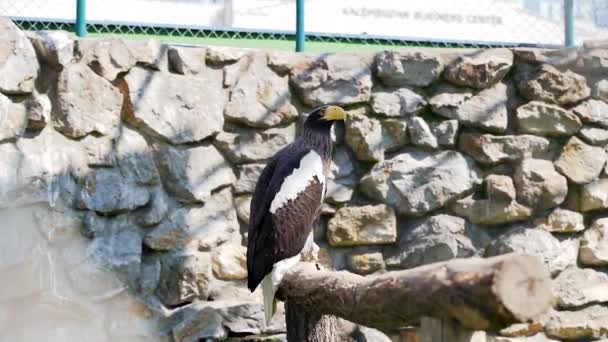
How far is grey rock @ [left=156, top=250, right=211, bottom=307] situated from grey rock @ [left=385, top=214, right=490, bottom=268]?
0.97 m

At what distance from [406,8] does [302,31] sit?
25.7 inches

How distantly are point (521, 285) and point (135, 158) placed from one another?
9.19 ft

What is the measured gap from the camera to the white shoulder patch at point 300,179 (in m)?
4.06

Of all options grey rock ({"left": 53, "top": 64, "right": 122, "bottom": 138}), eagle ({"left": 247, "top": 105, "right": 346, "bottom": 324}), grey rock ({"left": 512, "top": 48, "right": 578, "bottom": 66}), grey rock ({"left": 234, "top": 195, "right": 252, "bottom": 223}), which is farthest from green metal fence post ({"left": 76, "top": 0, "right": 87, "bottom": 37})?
grey rock ({"left": 512, "top": 48, "right": 578, "bottom": 66})

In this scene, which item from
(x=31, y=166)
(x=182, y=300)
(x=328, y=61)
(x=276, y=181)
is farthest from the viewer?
(x=328, y=61)

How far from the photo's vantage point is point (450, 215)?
5293 mm

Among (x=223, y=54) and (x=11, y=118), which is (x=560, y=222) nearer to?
(x=223, y=54)

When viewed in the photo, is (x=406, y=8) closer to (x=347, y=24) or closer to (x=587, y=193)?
(x=347, y=24)

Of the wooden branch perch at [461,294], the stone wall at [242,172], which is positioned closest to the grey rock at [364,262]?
the stone wall at [242,172]

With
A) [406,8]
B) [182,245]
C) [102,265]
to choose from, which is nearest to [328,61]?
[406,8]

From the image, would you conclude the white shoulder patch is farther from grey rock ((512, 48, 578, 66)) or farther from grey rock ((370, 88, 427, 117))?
grey rock ((512, 48, 578, 66))

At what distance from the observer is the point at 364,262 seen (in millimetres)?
5152

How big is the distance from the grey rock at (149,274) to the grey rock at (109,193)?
26 cm

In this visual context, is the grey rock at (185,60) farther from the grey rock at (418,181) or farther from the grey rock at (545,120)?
the grey rock at (545,120)
